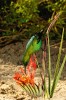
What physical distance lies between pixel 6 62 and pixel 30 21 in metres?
0.72

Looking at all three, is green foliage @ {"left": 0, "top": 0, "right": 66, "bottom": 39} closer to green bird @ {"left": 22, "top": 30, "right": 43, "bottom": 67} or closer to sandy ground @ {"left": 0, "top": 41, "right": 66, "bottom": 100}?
sandy ground @ {"left": 0, "top": 41, "right": 66, "bottom": 100}

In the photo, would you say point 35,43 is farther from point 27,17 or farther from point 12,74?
point 27,17

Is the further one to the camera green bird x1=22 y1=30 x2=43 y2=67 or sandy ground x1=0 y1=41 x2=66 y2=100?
sandy ground x1=0 y1=41 x2=66 y2=100

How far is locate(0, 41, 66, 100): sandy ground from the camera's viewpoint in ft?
11.3

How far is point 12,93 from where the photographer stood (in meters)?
3.57

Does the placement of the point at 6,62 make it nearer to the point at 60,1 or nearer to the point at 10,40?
the point at 10,40

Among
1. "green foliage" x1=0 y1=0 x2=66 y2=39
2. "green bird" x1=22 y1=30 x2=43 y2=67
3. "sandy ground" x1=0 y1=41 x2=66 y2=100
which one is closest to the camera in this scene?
"green bird" x1=22 y1=30 x2=43 y2=67

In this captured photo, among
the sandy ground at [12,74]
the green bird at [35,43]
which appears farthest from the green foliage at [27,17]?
the green bird at [35,43]

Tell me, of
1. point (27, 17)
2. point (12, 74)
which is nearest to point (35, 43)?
point (12, 74)

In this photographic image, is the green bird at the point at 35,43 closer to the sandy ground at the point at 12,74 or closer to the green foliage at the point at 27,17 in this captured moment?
the sandy ground at the point at 12,74

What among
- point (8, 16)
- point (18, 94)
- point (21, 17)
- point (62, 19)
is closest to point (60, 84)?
point (18, 94)

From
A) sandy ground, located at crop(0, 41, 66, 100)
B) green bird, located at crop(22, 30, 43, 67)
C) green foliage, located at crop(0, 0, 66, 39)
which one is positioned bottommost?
sandy ground, located at crop(0, 41, 66, 100)

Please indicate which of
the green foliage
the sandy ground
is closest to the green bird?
the sandy ground

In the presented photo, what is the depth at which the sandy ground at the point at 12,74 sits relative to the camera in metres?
3.46
